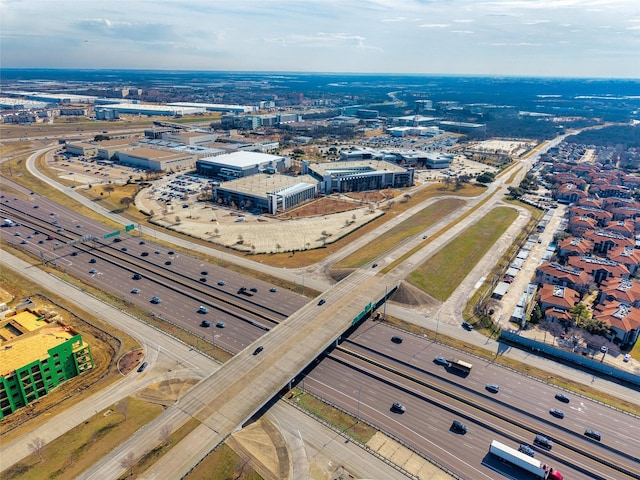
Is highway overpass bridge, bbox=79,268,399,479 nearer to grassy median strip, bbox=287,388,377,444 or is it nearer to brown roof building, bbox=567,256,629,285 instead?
grassy median strip, bbox=287,388,377,444

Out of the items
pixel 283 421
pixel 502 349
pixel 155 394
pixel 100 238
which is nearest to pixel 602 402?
pixel 502 349

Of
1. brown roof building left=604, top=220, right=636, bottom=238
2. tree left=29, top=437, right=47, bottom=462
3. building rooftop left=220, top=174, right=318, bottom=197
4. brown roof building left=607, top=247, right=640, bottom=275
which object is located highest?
building rooftop left=220, top=174, right=318, bottom=197

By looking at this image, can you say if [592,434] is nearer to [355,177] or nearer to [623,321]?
[623,321]

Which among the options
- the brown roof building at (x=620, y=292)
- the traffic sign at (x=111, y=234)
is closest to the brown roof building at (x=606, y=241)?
the brown roof building at (x=620, y=292)

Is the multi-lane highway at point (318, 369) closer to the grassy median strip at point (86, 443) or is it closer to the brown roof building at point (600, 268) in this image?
the grassy median strip at point (86, 443)

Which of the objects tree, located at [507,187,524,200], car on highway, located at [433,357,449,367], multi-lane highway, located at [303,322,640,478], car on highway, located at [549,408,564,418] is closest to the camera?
multi-lane highway, located at [303,322,640,478]

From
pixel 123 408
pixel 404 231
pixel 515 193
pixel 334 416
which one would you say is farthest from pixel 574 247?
pixel 123 408

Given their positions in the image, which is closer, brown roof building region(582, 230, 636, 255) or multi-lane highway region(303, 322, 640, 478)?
multi-lane highway region(303, 322, 640, 478)

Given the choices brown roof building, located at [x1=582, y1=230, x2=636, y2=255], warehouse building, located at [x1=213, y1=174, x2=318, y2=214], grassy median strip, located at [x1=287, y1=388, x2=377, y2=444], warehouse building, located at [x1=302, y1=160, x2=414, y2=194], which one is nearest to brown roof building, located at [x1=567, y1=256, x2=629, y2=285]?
brown roof building, located at [x1=582, y1=230, x2=636, y2=255]
